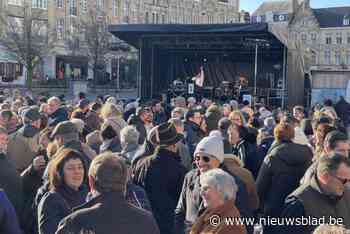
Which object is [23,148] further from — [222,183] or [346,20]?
[346,20]

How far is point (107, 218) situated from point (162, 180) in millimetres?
2010

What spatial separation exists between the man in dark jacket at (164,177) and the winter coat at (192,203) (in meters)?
0.54

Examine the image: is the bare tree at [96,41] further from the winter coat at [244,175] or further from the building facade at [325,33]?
the building facade at [325,33]

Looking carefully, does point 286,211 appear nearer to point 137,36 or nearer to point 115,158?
point 115,158

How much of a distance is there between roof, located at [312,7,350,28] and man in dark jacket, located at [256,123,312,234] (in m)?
86.7

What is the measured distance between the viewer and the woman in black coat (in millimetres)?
3820

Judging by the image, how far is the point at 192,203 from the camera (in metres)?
4.36

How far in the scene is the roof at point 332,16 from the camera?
3457 inches

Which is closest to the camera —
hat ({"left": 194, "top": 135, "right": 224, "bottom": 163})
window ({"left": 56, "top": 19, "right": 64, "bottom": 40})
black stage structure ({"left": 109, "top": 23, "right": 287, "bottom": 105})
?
hat ({"left": 194, "top": 135, "right": 224, "bottom": 163})

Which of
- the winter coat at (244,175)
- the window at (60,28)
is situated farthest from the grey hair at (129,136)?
the window at (60,28)

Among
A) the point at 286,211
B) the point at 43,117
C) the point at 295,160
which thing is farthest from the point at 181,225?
the point at 43,117

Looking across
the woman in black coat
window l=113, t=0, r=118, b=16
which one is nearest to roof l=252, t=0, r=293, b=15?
window l=113, t=0, r=118, b=16

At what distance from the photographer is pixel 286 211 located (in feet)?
13.5

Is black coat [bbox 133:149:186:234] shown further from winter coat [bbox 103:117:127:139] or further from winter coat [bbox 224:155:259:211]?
winter coat [bbox 103:117:127:139]
